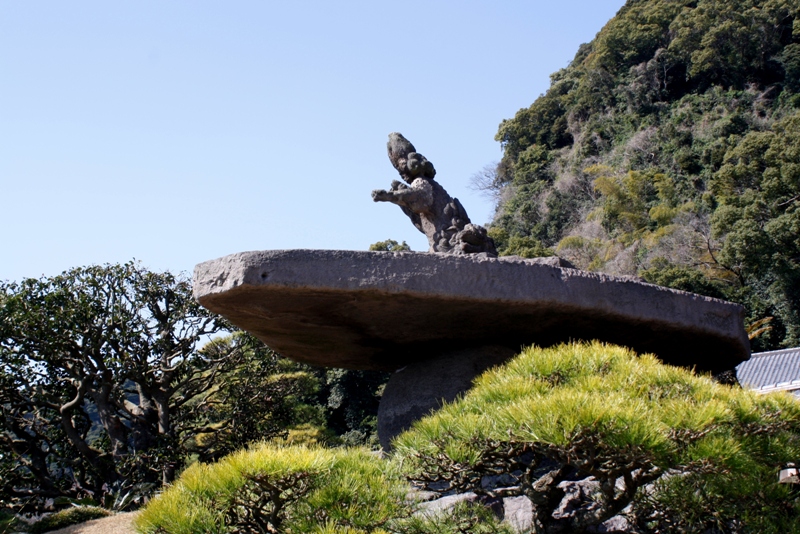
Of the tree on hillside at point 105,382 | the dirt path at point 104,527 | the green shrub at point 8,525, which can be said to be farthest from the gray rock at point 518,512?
the tree on hillside at point 105,382

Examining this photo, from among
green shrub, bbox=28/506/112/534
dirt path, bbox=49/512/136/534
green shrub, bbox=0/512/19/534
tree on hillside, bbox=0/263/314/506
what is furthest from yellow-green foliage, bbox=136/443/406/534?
tree on hillside, bbox=0/263/314/506

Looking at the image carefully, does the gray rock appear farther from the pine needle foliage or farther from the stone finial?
the stone finial

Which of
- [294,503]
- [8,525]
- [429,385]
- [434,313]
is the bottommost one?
[8,525]

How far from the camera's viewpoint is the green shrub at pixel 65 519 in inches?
260

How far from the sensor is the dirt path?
19.3ft

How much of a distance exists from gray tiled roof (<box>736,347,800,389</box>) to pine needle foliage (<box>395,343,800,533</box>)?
12.5 m

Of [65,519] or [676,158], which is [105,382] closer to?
[65,519]

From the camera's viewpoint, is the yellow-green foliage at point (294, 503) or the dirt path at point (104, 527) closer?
the yellow-green foliage at point (294, 503)

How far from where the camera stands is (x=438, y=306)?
4.64 meters

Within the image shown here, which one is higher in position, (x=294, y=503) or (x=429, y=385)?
(x=429, y=385)

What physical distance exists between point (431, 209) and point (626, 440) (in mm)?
3478

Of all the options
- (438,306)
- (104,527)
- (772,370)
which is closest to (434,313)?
(438,306)

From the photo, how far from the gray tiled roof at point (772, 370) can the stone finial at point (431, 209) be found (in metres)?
11.0

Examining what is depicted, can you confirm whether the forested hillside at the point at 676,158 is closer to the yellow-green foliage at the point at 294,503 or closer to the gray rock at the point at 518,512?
the gray rock at the point at 518,512
